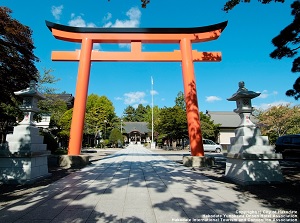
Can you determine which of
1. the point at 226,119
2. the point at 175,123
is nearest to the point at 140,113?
the point at 226,119

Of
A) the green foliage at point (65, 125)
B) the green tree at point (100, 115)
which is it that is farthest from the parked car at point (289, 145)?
the green tree at point (100, 115)

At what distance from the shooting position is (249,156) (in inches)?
228

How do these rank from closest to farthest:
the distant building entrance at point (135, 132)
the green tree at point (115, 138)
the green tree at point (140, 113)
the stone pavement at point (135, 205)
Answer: the stone pavement at point (135, 205) → the green tree at point (115, 138) → the distant building entrance at point (135, 132) → the green tree at point (140, 113)

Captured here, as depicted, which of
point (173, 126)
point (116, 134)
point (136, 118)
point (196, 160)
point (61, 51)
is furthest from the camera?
point (136, 118)

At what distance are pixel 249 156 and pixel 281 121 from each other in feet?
80.4

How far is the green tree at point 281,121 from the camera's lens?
25234 millimetres

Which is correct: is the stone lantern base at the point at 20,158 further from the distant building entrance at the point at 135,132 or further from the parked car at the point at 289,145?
the distant building entrance at the point at 135,132

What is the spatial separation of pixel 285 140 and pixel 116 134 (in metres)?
29.4

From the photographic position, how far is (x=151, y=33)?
35.4ft

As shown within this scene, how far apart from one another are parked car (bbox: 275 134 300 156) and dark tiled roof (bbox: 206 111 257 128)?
75.2 ft

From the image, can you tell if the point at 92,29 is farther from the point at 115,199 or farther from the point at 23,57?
the point at 115,199

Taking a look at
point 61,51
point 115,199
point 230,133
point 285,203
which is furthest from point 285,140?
point 230,133

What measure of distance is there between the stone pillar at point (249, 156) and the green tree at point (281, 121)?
21.7m

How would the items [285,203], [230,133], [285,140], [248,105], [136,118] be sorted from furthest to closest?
[136,118] < [230,133] < [285,140] < [248,105] < [285,203]
